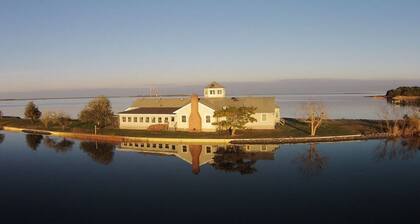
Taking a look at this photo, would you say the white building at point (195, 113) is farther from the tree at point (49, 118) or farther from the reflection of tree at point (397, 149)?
the tree at point (49, 118)

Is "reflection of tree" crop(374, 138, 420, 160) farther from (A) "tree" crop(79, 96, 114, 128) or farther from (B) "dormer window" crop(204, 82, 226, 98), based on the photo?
(A) "tree" crop(79, 96, 114, 128)

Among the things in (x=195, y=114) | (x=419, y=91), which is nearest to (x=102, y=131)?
(x=195, y=114)

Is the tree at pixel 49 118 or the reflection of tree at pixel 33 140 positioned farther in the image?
the tree at pixel 49 118

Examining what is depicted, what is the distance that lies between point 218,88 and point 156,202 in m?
35.3

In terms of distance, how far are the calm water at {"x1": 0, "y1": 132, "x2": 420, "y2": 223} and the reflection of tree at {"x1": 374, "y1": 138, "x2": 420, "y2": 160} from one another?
94 mm

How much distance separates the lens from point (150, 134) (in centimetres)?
4884

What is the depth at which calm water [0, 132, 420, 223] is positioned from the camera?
21362 mm

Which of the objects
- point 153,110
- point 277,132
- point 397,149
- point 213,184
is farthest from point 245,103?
point 213,184

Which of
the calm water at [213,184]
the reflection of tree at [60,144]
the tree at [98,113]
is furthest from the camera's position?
the tree at [98,113]

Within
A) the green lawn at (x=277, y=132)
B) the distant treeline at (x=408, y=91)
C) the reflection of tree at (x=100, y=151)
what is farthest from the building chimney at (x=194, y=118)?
the distant treeline at (x=408, y=91)

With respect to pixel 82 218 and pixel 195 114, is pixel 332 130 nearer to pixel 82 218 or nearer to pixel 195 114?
pixel 195 114

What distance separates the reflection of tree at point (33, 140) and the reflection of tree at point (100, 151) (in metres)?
5.38

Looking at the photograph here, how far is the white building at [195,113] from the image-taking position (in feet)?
169

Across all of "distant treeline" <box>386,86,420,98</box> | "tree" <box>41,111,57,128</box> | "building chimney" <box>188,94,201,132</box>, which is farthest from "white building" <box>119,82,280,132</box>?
"distant treeline" <box>386,86,420,98</box>
